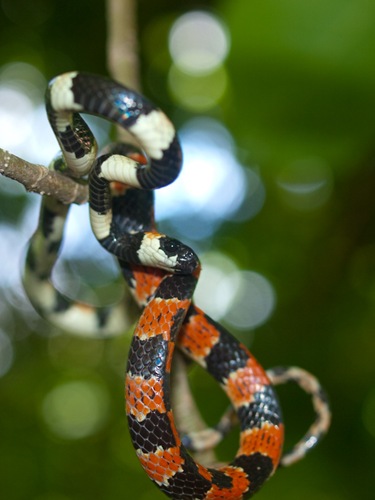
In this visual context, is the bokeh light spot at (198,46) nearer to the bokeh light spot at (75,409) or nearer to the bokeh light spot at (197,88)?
the bokeh light spot at (197,88)

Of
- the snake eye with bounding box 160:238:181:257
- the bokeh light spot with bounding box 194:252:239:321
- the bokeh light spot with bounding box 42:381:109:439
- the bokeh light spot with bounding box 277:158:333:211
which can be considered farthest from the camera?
the bokeh light spot with bounding box 42:381:109:439

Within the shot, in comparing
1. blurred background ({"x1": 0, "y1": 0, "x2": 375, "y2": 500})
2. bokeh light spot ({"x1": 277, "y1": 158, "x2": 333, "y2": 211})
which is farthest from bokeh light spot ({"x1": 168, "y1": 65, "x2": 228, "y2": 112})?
bokeh light spot ({"x1": 277, "y1": 158, "x2": 333, "y2": 211})

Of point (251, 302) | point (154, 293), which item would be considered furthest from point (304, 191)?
point (154, 293)

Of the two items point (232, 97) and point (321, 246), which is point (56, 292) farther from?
point (321, 246)

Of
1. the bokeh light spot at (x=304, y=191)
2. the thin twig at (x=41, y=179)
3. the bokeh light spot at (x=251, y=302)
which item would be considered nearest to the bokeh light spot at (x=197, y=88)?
the bokeh light spot at (x=304, y=191)

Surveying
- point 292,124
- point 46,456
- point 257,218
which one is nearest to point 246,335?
point 257,218

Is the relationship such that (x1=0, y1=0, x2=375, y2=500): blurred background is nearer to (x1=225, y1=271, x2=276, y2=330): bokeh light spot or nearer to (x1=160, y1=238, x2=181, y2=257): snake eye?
(x1=225, y1=271, x2=276, y2=330): bokeh light spot
